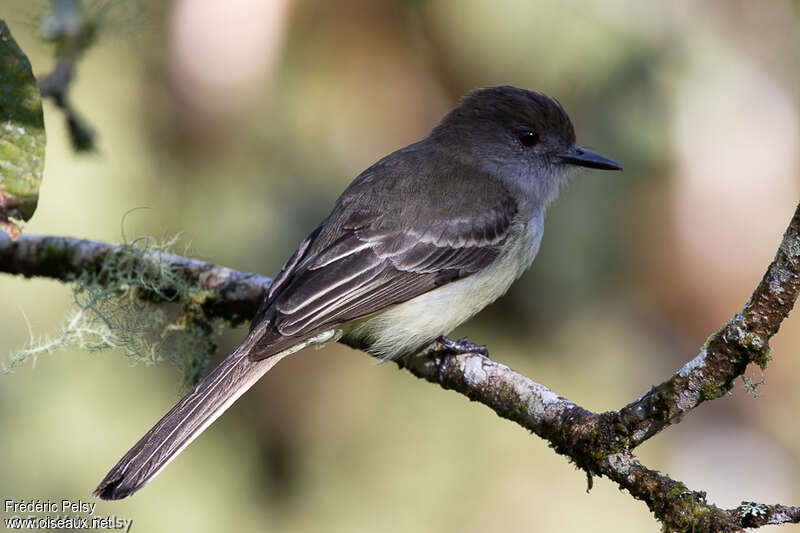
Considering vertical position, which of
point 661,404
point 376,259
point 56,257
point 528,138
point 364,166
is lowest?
point 56,257

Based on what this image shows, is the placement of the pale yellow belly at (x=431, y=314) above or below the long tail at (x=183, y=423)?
above

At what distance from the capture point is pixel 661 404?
2266 millimetres

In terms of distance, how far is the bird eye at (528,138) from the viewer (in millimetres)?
4426

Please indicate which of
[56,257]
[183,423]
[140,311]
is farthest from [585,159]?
[56,257]

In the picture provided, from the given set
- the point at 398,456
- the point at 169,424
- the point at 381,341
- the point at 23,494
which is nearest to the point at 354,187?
the point at 381,341

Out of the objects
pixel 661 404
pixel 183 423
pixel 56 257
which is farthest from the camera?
pixel 56 257

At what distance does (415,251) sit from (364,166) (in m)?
2.52

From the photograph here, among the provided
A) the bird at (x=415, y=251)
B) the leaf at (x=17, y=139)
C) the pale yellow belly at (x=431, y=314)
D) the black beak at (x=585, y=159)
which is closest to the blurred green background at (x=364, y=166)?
the black beak at (x=585, y=159)

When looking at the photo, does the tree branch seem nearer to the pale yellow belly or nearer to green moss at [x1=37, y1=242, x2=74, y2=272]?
the pale yellow belly

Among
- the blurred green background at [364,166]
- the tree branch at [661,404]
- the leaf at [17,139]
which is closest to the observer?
the tree branch at [661,404]

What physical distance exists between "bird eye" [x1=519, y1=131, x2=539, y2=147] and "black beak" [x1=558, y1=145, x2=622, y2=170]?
16 centimetres

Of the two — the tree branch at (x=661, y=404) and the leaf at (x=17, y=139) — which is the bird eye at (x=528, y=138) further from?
the leaf at (x=17, y=139)

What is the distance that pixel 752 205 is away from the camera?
252 inches

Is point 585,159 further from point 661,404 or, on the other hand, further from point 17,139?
point 17,139
